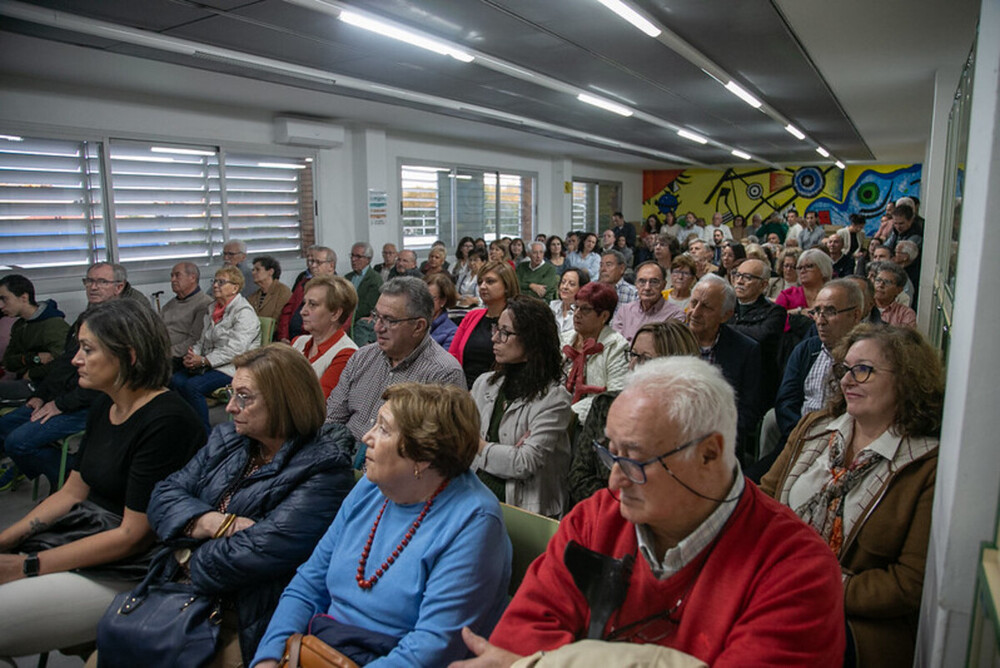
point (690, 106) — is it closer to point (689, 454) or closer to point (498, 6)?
point (498, 6)

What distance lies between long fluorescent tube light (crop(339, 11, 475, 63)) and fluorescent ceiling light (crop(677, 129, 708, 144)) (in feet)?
19.5

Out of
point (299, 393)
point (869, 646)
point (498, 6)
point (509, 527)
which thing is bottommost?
point (869, 646)

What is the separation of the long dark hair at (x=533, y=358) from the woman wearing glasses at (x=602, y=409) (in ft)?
0.87

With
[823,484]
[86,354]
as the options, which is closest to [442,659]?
[823,484]

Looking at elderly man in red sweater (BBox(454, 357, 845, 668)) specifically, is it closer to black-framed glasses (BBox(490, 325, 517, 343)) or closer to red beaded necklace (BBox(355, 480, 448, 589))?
red beaded necklace (BBox(355, 480, 448, 589))

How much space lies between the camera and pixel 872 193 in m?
17.3

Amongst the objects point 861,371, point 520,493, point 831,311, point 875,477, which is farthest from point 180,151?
point 875,477

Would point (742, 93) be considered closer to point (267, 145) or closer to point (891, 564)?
point (267, 145)

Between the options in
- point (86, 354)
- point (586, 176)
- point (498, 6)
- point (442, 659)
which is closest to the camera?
point (442, 659)

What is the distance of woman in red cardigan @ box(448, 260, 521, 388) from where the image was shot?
3.72 metres

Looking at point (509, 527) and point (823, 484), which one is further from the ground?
point (823, 484)

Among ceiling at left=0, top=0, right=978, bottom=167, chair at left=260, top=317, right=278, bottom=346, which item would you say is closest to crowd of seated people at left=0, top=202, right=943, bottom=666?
chair at left=260, top=317, right=278, bottom=346

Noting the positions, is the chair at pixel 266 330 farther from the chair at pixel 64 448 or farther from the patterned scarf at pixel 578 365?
the patterned scarf at pixel 578 365

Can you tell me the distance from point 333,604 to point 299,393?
2.06ft
